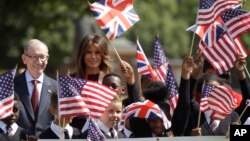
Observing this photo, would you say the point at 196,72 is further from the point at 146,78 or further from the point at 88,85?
the point at 88,85

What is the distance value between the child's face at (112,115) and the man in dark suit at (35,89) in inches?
25.9

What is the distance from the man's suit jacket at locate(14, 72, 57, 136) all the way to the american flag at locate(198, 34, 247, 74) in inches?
64.2

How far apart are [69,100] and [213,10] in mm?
2018

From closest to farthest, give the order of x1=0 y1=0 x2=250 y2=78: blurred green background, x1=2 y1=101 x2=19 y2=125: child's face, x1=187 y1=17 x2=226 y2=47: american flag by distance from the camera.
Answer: x1=2 y1=101 x2=19 y2=125: child's face
x1=187 y1=17 x2=226 y2=47: american flag
x1=0 y1=0 x2=250 y2=78: blurred green background

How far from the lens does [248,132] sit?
40.3ft

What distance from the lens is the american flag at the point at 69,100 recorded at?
42.0 ft

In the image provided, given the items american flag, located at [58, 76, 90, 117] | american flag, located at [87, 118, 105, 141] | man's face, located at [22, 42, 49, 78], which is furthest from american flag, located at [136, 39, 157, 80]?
american flag, located at [87, 118, 105, 141]

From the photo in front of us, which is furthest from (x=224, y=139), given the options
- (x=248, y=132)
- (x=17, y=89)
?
(x=17, y=89)

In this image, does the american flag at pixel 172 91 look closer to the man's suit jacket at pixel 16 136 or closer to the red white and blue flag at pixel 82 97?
the red white and blue flag at pixel 82 97

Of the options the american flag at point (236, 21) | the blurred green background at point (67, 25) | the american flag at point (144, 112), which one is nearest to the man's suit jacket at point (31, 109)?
the american flag at point (144, 112)

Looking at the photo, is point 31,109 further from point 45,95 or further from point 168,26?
point 168,26

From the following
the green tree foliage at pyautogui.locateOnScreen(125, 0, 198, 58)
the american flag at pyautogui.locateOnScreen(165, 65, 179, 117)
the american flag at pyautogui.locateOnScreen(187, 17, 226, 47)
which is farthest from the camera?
the green tree foliage at pyautogui.locateOnScreen(125, 0, 198, 58)

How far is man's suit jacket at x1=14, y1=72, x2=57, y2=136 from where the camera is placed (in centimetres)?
1342

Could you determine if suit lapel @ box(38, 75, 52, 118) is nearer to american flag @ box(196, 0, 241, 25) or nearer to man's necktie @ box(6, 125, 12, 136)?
man's necktie @ box(6, 125, 12, 136)
